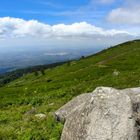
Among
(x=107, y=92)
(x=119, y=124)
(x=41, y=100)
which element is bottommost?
(x=41, y=100)

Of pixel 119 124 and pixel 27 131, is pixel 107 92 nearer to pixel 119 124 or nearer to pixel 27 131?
pixel 119 124

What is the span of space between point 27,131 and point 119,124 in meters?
7.75

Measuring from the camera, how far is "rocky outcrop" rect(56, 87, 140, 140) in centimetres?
1562

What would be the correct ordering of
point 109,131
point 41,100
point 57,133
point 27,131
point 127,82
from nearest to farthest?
point 109,131 → point 57,133 → point 27,131 → point 41,100 → point 127,82

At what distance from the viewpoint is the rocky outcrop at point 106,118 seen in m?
15.6

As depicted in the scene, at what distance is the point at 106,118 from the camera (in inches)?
642

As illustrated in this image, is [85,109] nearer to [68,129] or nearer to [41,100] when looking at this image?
[68,129]

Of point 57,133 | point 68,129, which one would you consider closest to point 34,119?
point 57,133

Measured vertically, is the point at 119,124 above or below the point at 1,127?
above

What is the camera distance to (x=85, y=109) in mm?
17328

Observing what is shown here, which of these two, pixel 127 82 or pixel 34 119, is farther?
pixel 127 82

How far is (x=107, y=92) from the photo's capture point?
58.8 feet

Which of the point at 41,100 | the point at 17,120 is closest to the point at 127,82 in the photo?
the point at 41,100

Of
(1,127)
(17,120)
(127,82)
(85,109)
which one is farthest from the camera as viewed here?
(127,82)
